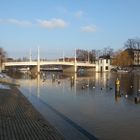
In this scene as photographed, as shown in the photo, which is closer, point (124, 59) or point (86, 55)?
point (124, 59)

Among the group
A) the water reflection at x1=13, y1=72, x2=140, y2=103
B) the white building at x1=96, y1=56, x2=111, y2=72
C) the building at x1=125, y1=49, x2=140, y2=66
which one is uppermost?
the building at x1=125, y1=49, x2=140, y2=66

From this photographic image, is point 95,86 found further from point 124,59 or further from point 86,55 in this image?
point 86,55

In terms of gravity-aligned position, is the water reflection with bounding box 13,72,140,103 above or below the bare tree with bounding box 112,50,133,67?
below

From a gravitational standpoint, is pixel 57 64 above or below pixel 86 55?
below

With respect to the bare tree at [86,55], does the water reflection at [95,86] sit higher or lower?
lower

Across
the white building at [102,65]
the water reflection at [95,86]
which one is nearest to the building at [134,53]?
the white building at [102,65]

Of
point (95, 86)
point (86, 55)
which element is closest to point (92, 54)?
point (86, 55)

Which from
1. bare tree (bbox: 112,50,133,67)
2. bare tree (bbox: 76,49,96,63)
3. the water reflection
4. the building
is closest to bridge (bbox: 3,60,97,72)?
bare tree (bbox: 112,50,133,67)

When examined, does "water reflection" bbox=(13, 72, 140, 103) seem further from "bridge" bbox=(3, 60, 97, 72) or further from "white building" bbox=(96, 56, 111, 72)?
"white building" bbox=(96, 56, 111, 72)

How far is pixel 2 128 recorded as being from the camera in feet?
54.2

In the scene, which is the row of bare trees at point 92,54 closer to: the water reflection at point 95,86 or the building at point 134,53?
the building at point 134,53

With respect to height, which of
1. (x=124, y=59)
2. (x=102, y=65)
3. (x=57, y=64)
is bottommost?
(x=102, y=65)

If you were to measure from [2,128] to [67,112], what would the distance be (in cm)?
1086

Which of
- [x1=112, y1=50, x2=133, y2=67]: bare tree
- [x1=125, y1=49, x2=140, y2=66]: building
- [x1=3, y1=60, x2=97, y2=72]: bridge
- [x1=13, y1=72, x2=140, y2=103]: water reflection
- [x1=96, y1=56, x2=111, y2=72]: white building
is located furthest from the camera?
[x1=96, y1=56, x2=111, y2=72]: white building
